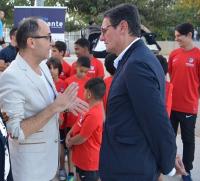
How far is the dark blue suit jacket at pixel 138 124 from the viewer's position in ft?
7.27

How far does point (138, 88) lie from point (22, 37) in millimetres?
929

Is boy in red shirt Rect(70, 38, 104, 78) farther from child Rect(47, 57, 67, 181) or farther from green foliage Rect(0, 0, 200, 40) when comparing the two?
green foliage Rect(0, 0, 200, 40)

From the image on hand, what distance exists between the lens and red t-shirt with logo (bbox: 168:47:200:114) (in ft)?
16.3

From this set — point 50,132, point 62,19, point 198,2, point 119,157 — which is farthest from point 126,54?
point 198,2

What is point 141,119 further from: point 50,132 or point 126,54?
point 50,132

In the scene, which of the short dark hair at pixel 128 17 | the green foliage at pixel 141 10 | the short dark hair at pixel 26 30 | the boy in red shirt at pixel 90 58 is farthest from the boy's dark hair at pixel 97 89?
the green foliage at pixel 141 10

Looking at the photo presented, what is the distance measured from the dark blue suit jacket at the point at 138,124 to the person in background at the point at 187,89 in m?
2.62

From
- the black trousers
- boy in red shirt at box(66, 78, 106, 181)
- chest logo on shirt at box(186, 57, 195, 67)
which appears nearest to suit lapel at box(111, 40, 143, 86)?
boy in red shirt at box(66, 78, 106, 181)

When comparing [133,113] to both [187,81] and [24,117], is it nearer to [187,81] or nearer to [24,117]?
[24,117]

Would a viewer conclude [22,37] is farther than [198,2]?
No

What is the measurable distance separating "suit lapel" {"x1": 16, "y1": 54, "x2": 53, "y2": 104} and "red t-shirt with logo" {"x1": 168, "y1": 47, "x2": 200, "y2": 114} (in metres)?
2.64

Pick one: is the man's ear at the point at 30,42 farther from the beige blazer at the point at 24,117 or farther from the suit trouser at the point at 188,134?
the suit trouser at the point at 188,134

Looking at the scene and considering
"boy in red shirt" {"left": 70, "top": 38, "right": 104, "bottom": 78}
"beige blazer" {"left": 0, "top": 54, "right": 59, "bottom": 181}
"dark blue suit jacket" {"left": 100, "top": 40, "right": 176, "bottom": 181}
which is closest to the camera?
"dark blue suit jacket" {"left": 100, "top": 40, "right": 176, "bottom": 181}

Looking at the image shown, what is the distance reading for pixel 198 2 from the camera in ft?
85.4
